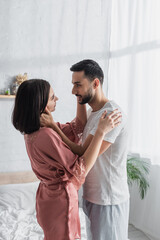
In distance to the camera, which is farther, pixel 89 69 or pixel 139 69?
pixel 139 69

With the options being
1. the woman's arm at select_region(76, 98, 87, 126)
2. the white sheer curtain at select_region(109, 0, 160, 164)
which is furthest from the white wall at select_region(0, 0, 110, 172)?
the woman's arm at select_region(76, 98, 87, 126)

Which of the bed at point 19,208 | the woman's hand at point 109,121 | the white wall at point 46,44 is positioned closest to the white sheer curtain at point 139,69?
the white wall at point 46,44

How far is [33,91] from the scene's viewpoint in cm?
129

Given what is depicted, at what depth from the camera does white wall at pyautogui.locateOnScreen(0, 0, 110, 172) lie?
2775mm

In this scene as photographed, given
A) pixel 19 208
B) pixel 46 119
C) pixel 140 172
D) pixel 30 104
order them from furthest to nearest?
pixel 140 172
pixel 19 208
pixel 46 119
pixel 30 104

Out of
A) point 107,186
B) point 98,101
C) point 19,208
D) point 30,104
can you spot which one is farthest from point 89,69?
point 19,208

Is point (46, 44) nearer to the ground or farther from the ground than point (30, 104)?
farther from the ground

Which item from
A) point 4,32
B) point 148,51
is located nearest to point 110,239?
point 148,51

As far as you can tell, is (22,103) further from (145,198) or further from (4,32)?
(145,198)

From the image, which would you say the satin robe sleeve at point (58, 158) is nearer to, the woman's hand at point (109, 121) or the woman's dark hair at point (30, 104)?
the woman's dark hair at point (30, 104)

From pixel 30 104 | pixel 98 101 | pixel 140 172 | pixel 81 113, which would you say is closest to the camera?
pixel 30 104

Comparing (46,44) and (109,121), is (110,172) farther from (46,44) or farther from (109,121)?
(46,44)

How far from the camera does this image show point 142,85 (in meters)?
2.66

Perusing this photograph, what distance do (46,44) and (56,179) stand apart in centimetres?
195
